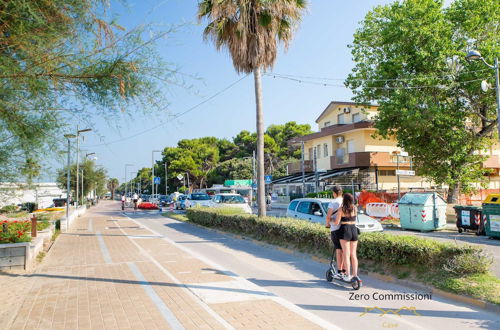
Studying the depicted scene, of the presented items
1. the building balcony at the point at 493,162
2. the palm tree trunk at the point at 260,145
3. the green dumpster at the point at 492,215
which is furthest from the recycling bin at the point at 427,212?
the building balcony at the point at 493,162

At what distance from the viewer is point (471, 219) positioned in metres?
15.5

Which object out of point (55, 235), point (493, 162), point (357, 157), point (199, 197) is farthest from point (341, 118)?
point (55, 235)

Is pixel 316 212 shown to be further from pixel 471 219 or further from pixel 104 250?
pixel 471 219

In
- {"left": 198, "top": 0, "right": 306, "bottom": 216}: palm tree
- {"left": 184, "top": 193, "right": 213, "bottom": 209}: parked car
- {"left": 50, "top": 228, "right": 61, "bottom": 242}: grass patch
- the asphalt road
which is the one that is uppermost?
{"left": 198, "top": 0, "right": 306, "bottom": 216}: palm tree

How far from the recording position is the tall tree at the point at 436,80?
23031 millimetres

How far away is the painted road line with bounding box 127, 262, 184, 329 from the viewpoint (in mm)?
5277

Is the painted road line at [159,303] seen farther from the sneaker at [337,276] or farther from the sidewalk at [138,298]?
the sneaker at [337,276]

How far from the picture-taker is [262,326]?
505 centimetres

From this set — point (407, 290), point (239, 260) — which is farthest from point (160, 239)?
point (407, 290)

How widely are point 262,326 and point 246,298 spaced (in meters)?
1.36

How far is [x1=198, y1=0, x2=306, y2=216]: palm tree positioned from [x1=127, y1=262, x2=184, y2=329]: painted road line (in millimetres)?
7011

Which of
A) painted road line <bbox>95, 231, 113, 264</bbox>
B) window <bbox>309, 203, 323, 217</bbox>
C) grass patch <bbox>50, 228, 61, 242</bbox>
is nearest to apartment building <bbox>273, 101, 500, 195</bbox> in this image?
window <bbox>309, 203, 323, 217</bbox>

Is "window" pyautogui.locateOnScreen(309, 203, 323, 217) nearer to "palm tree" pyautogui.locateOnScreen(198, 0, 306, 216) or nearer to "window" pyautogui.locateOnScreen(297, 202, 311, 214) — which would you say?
"window" pyautogui.locateOnScreen(297, 202, 311, 214)

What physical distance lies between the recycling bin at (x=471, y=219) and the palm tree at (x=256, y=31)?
26.6ft
